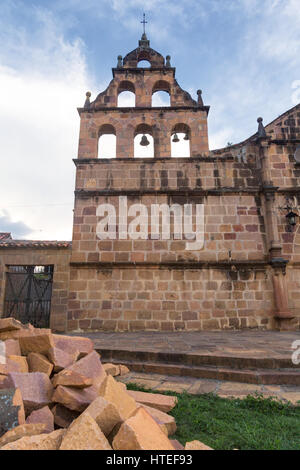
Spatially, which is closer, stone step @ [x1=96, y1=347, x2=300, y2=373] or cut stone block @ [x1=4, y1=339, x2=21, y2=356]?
cut stone block @ [x1=4, y1=339, x2=21, y2=356]

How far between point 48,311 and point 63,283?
135 centimetres

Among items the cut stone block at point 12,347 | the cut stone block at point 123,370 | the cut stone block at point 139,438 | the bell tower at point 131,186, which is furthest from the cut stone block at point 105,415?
the bell tower at point 131,186

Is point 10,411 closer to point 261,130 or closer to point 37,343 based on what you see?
point 37,343

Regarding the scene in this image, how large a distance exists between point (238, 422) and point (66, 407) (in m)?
1.50

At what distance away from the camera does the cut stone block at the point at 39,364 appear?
2.73 m

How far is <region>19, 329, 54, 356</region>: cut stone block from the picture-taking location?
10.0 feet

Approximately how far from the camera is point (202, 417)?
234 centimetres

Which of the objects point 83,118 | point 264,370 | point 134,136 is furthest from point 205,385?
point 83,118

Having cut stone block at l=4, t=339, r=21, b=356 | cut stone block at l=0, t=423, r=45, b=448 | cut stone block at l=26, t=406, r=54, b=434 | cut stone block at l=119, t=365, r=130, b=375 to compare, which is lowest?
cut stone block at l=119, t=365, r=130, b=375

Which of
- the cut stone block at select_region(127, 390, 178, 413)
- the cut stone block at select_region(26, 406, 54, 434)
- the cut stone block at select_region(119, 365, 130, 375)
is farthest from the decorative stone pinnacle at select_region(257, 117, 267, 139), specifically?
the cut stone block at select_region(26, 406, 54, 434)

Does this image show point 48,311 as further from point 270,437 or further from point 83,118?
point 270,437

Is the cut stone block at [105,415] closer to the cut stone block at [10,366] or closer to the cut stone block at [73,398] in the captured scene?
the cut stone block at [73,398]

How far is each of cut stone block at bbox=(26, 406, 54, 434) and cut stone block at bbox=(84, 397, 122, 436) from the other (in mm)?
413

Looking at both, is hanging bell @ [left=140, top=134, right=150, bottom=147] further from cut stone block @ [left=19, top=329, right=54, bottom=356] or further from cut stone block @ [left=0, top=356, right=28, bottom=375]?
cut stone block @ [left=0, top=356, right=28, bottom=375]
